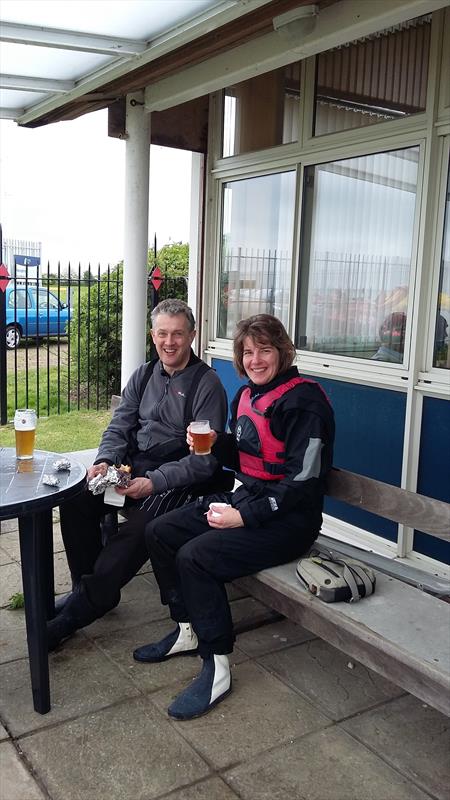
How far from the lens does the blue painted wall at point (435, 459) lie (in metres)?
3.66

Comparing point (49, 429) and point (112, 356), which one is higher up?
point (112, 356)

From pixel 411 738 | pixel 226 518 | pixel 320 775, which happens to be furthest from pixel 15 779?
pixel 411 738

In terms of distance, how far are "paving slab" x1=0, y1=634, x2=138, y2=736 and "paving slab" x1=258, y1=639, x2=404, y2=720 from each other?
0.63 metres

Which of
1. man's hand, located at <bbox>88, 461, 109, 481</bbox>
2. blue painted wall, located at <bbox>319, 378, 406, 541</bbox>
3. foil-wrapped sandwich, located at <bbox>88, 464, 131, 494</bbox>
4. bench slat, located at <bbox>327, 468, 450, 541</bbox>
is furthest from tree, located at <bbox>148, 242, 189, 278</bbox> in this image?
bench slat, located at <bbox>327, 468, 450, 541</bbox>

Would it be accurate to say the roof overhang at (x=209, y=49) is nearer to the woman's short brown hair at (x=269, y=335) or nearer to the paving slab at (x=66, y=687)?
the woman's short brown hair at (x=269, y=335)

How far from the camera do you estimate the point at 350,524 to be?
429 cm

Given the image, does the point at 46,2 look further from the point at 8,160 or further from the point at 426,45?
the point at 8,160

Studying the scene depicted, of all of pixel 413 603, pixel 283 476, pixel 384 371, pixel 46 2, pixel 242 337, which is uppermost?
pixel 46 2

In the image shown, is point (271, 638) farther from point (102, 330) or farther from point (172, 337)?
point (102, 330)

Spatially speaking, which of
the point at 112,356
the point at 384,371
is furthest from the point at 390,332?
the point at 112,356

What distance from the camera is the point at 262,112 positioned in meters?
4.85

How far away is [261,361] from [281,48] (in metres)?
1.79

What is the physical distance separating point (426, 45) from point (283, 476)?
8.11 feet

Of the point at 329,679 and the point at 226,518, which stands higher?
the point at 226,518
